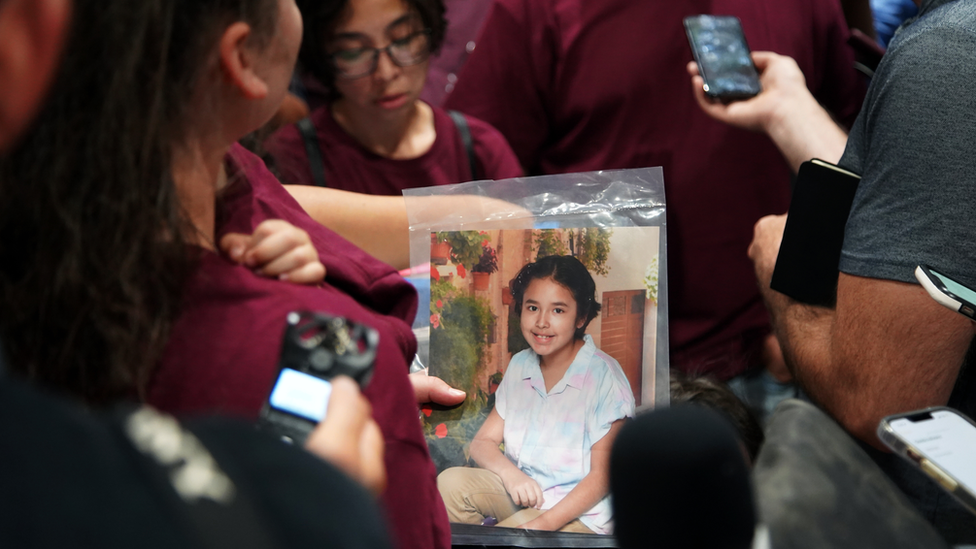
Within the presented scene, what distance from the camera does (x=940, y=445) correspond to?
2.51 feet

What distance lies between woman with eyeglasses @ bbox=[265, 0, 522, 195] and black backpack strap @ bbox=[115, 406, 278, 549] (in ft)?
3.66

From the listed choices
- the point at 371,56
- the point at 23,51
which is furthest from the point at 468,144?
the point at 23,51

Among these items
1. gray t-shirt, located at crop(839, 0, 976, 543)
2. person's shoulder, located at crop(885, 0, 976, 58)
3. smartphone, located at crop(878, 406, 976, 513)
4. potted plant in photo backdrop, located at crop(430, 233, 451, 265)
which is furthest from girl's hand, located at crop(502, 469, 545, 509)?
person's shoulder, located at crop(885, 0, 976, 58)

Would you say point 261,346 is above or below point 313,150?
below

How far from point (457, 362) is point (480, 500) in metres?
0.19

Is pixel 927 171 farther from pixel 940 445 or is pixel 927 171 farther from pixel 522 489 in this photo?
pixel 522 489

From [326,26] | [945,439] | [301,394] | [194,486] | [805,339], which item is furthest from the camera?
[326,26]

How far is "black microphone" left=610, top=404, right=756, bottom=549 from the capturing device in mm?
428

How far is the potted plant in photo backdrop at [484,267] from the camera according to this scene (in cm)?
109

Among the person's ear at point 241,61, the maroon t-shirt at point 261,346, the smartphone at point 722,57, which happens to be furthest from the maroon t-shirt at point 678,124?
the person's ear at point 241,61

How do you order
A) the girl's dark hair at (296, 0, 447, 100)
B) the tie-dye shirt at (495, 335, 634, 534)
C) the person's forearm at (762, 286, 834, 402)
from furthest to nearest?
1. the girl's dark hair at (296, 0, 447, 100)
2. the person's forearm at (762, 286, 834, 402)
3. the tie-dye shirt at (495, 335, 634, 534)

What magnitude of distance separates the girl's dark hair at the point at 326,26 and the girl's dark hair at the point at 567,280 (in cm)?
72

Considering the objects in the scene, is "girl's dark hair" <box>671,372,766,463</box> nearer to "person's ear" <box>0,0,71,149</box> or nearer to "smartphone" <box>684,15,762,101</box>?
"smartphone" <box>684,15,762,101</box>

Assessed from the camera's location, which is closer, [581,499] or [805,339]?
[581,499]
